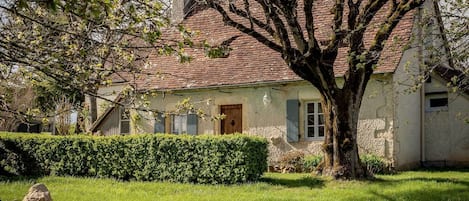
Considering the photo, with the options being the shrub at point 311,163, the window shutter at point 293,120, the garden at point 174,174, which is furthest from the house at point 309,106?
the garden at point 174,174

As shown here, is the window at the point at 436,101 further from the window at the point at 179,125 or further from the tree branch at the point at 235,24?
the window at the point at 179,125

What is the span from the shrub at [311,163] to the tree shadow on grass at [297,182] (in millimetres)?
2379

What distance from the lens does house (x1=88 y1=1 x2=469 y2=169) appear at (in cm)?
1570

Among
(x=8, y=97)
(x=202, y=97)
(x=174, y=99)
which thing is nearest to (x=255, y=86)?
(x=202, y=97)

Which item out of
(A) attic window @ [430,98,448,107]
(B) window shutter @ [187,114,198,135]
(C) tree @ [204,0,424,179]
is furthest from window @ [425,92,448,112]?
(B) window shutter @ [187,114,198,135]

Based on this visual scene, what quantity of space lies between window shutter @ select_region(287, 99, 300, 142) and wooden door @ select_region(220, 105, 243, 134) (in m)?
1.89

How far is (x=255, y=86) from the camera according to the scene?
56.3 feet

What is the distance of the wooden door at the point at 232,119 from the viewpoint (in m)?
17.9

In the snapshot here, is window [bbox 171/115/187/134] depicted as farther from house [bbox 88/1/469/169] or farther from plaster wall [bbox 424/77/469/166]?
plaster wall [bbox 424/77/469/166]

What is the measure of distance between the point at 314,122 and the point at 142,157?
20.3 feet

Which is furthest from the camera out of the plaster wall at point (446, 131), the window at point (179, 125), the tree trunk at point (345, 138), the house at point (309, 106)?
the window at point (179, 125)

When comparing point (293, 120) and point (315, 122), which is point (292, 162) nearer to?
point (293, 120)

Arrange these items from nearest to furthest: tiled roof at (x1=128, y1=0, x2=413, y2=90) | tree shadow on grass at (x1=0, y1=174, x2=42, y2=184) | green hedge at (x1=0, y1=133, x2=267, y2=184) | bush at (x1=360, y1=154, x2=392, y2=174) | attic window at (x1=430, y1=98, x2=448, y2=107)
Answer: green hedge at (x1=0, y1=133, x2=267, y2=184), tree shadow on grass at (x1=0, y1=174, x2=42, y2=184), bush at (x1=360, y1=154, x2=392, y2=174), tiled roof at (x1=128, y1=0, x2=413, y2=90), attic window at (x1=430, y1=98, x2=448, y2=107)

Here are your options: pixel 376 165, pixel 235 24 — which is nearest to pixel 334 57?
pixel 235 24
